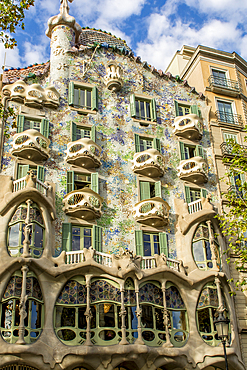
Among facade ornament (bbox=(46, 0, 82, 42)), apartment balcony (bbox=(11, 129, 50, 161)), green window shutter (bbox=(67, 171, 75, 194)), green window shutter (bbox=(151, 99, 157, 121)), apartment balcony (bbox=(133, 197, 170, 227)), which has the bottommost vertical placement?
apartment balcony (bbox=(133, 197, 170, 227))

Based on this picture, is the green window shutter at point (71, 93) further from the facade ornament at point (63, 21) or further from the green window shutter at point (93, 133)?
the facade ornament at point (63, 21)

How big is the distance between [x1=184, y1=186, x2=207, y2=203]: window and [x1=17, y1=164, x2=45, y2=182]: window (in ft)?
30.8

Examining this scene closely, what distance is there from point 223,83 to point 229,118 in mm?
3335

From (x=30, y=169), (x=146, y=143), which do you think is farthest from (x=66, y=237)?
(x=146, y=143)

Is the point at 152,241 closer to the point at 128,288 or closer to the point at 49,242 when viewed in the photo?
the point at 128,288

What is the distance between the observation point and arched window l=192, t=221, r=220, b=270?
25281 millimetres

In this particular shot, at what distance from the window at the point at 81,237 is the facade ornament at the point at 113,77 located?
10.8 m

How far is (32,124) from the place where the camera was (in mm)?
27391

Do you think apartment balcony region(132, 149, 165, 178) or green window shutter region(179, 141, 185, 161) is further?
Answer: green window shutter region(179, 141, 185, 161)

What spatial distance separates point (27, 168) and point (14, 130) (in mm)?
3069

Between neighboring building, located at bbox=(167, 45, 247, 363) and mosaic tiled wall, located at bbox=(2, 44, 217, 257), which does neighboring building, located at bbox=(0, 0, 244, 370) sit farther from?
neighboring building, located at bbox=(167, 45, 247, 363)

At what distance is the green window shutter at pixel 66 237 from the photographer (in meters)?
24.0

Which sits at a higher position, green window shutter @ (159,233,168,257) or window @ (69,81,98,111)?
window @ (69,81,98,111)

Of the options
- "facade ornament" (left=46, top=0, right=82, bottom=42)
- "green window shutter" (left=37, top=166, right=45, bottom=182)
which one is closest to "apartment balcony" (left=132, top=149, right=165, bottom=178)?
"green window shutter" (left=37, top=166, right=45, bottom=182)
